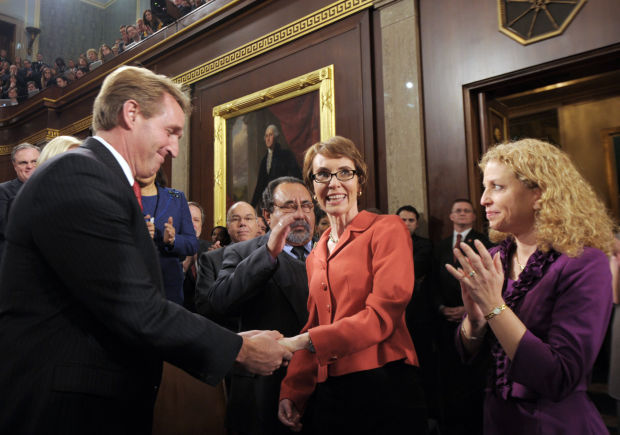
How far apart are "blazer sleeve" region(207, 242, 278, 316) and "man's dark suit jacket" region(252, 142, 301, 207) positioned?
391 cm

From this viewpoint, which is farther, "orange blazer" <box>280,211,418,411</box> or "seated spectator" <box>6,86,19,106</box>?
"seated spectator" <box>6,86,19,106</box>

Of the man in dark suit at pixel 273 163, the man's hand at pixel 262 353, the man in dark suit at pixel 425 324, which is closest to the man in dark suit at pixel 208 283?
the man's hand at pixel 262 353

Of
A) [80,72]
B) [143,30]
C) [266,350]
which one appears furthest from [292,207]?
[80,72]

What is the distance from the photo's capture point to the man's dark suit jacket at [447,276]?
4.08 meters

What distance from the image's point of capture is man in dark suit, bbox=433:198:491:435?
12.9ft

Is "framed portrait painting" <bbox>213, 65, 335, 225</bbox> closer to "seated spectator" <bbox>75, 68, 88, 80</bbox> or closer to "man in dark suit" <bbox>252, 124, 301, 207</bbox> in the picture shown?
"man in dark suit" <bbox>252, 124, 301, 207</bbox>

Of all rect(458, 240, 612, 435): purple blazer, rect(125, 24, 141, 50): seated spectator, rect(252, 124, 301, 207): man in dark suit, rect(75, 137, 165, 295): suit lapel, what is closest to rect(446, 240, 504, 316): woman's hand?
rect(458, 240, 612, 435): purple blazer

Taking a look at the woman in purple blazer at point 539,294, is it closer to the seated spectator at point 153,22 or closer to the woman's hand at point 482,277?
the woman's hand at point 482,277

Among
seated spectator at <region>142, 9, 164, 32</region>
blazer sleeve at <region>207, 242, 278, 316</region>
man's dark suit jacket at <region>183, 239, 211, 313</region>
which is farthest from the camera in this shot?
seated spectator at <region>142, 9, 164, 32</region>

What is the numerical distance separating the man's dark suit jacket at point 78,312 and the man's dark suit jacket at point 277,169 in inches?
184

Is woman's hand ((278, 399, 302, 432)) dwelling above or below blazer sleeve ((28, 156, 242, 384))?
below

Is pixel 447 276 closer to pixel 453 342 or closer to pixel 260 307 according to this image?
pixel 453 342

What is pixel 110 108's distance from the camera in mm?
1533

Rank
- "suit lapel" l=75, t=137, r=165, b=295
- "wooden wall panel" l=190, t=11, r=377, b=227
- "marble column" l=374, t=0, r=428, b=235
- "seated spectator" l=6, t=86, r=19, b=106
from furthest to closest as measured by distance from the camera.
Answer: "seated spectator" l=6, t=86, r=19, b=106 < "wooden wall panel" l=190, t=11, r=377, b=227 < "marble column" l=374, t=0, r=428, b=235 < "suit lapel" l=75, t=137, r=165, b=295
